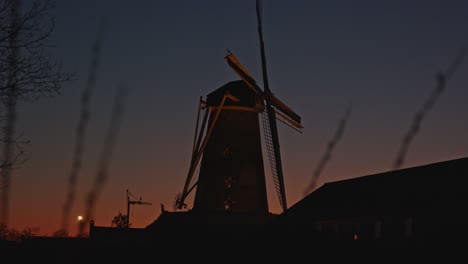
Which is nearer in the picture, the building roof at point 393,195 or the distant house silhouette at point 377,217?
the distant house silhouette at point 377,217

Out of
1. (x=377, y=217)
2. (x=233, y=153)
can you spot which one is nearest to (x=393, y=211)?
(x=377, y=217)

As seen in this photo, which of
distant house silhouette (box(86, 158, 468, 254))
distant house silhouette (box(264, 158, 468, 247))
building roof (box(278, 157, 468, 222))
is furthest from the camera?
building roof (box(278, 157, 468, 222))

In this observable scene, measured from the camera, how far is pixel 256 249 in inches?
1053

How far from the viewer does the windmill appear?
41469mm

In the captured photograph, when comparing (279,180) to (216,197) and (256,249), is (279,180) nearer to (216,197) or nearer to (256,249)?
(216,197)

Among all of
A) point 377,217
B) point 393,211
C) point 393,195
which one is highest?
point 393,195

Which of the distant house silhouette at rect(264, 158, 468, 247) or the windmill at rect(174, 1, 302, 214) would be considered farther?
the windmill at rect(174, 1, 302, 214)

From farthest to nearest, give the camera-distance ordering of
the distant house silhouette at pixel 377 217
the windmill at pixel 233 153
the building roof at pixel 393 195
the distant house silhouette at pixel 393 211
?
the windmill at pixel 233 153
the building roof at pixel 393 195
the distant house silhouette at pixel 377 217
the distant house silhouette at pixel 393 211

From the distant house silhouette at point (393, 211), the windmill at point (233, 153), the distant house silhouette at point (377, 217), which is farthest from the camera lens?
the windmill at point (233, 153)

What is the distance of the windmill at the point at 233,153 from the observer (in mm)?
41469

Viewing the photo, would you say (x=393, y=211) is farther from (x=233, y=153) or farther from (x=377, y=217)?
(x=233, y=153)

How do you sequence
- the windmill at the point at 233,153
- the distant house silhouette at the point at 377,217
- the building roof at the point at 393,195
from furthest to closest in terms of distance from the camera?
the windmill at the point at 233,153 < the building roof at the point at 393,195 < the distant house silhouette at the point at 377,217

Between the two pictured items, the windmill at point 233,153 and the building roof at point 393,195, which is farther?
the windmill at point 233,153

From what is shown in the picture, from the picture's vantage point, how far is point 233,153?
1652 inches
